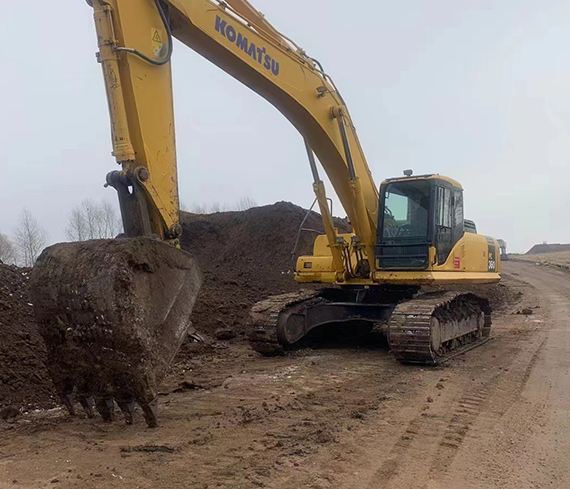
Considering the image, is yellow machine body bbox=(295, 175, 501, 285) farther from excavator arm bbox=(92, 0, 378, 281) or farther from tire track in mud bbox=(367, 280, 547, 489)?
excavator arm bbox=(92, 0, 378, 281)

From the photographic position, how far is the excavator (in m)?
4.25

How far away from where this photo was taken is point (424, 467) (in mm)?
4094

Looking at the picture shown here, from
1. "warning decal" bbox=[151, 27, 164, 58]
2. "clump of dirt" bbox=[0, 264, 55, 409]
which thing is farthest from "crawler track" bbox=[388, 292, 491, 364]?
"warning decal" bbox=[151, 27, 164, 58]

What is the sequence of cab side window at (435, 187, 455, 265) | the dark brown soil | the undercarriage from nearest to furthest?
the dark brown soil, the undercarriage, cab side window at (435, 187, 455, 265)

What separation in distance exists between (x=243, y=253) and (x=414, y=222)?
1269 cm

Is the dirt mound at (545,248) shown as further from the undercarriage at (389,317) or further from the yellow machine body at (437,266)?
the undercarriage at (389,317)

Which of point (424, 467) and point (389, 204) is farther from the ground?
point (389, 204)

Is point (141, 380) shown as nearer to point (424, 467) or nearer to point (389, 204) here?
point (424, 467)

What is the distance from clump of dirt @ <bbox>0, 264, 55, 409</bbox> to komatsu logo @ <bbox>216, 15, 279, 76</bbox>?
172 inches

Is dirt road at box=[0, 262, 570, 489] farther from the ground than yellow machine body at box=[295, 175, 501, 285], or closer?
closer

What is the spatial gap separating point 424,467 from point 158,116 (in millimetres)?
3706

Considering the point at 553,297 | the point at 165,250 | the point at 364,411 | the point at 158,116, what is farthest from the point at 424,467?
the point at 553,297

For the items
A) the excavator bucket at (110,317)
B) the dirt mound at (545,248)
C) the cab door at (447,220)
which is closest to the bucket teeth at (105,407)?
the excavator bucket at (110,317)

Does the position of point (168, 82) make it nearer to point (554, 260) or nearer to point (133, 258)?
point (133, 258)
